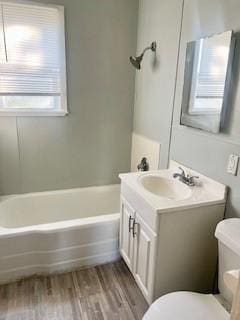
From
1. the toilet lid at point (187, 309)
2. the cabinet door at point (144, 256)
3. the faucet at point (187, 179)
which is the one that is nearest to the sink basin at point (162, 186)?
the faucet at point (187, 179)

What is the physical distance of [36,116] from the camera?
2473mm

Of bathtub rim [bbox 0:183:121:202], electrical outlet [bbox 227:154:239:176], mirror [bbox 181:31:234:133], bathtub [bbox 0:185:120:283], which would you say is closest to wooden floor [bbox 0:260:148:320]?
bathtub [bbox 0:185:120:283]

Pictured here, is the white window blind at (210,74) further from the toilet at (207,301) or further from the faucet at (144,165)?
the faucet at (144,165)

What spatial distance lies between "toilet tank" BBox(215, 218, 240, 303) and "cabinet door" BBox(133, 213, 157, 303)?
38 centimetres

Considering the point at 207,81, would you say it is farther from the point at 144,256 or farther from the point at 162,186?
the point at 144,256

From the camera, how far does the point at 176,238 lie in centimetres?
152

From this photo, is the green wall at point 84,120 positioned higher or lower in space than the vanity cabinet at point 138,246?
higher

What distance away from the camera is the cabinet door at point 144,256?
1.54 meters

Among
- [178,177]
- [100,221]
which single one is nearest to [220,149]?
[178,177]

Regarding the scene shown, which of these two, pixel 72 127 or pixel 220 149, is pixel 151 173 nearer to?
pixel 220 149

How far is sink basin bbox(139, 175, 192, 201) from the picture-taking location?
6.02 feet

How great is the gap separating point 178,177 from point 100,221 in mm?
765

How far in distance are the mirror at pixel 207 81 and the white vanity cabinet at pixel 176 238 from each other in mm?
435

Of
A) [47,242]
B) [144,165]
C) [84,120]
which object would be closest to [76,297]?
[47,242]
